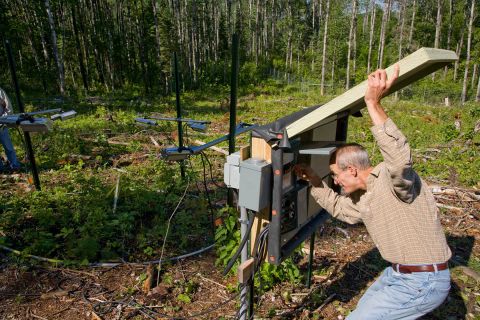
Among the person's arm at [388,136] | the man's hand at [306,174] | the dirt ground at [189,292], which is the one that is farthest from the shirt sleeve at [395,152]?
the dirt ground at [189,292]

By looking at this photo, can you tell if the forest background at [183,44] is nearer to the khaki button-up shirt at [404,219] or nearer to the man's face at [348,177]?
the man's face at [348,177]

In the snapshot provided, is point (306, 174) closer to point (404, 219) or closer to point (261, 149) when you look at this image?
point (261, 149)

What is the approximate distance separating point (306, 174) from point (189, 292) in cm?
237

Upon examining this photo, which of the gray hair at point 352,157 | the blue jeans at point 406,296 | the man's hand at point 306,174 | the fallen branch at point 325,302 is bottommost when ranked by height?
the fallen branch at point 325,302

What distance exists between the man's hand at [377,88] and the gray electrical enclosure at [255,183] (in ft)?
2.49

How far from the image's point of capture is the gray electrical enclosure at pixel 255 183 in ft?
7.34

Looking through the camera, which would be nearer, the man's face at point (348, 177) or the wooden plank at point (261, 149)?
the wooden plank at point (261, 149)

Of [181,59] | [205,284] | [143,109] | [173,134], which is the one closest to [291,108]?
Result: [143,109]

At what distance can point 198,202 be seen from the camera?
6195 millimetres

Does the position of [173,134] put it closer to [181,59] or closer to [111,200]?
[111,200]

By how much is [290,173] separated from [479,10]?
45574mm

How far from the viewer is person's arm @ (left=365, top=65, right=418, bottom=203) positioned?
1.91m

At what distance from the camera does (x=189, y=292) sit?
13.6ft

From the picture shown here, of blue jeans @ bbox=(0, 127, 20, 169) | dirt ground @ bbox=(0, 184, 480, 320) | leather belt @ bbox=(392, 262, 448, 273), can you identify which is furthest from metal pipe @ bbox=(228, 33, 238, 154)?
blue jeans @ bbox=(0, 127, 20, 169)
